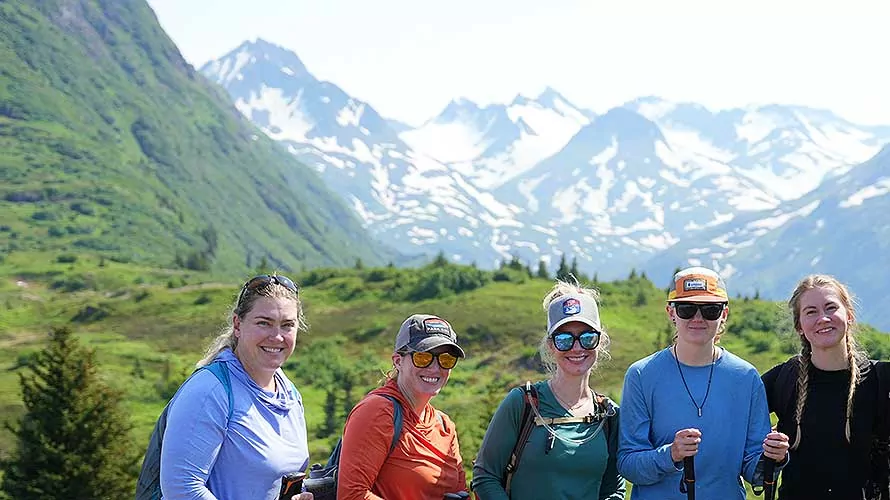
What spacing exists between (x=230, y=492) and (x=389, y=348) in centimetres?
6839

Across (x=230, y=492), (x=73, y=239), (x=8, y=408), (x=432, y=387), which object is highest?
(x=73, y=239)

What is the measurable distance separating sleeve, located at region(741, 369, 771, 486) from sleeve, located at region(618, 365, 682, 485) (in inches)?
23.7

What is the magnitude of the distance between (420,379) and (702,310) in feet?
7.07

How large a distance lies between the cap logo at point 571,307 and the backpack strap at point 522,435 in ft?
2.07

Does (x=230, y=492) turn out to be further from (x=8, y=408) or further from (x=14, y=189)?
(x=14, y=189)

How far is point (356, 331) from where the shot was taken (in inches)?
3214

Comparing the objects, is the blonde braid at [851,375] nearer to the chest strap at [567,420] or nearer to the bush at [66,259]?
the chest strap at [567,420]

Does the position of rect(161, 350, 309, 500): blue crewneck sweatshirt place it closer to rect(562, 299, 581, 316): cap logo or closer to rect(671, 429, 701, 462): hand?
rect(562, 299, 581, 316): cap logo

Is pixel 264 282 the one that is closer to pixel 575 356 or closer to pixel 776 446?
pixel 575 356

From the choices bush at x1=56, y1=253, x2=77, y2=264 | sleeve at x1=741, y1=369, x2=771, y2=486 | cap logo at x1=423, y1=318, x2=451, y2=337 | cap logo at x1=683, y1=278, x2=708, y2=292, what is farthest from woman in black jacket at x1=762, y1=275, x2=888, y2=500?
bush at x1=56, y1=253, x2=77, y2=264

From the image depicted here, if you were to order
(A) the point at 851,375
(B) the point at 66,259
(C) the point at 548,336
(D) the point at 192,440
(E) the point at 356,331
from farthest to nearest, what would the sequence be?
(B) the point at 66,259 → (E) the point at 356,331 → (A) the point at 851,375 → (C) the point at 548,336 → (D) the point at 192,440

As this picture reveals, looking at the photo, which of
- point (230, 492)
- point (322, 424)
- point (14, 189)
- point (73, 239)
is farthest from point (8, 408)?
point (14, 189)

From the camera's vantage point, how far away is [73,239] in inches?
6905

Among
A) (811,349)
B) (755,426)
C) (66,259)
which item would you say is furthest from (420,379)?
(66,259)
